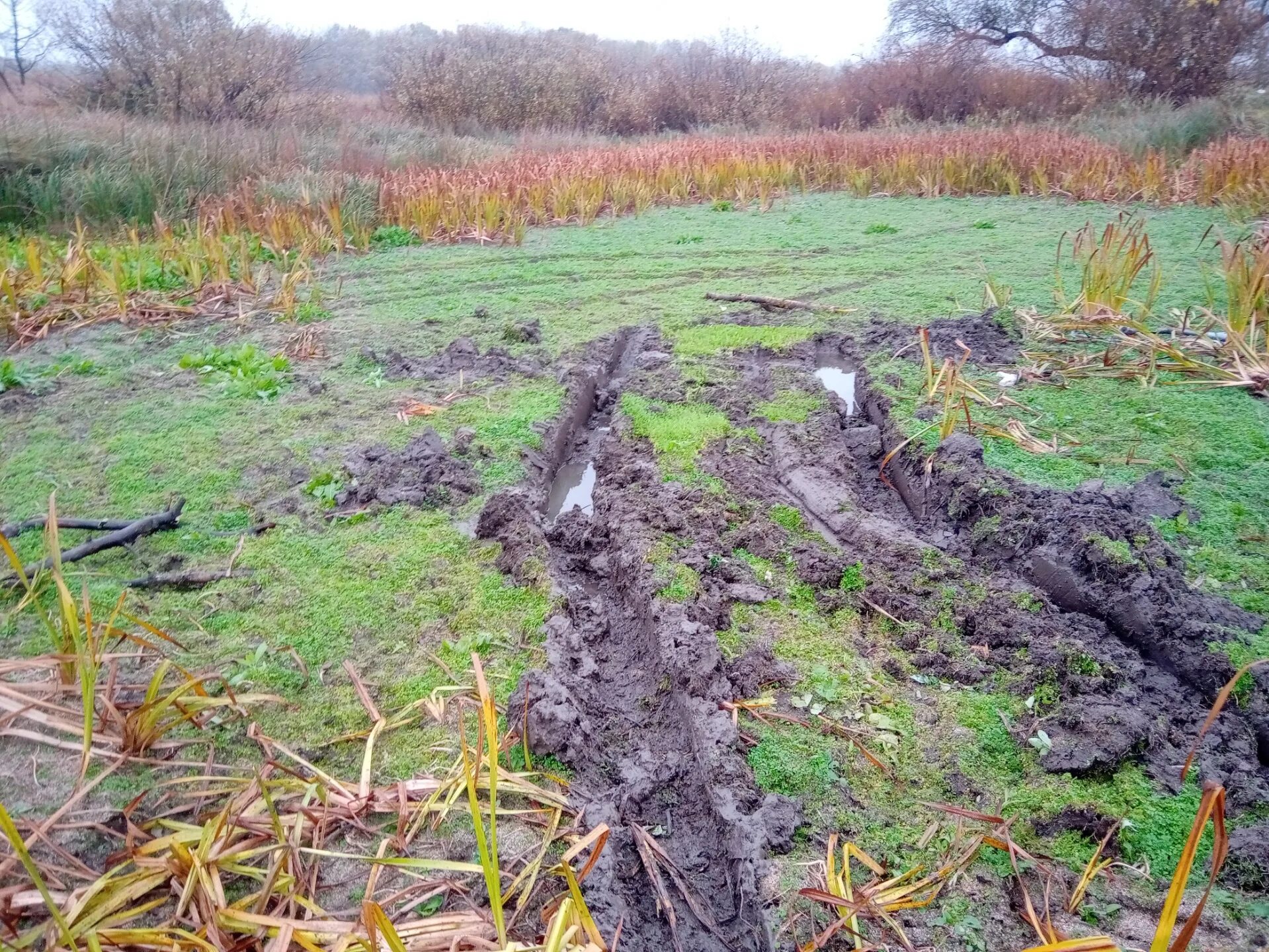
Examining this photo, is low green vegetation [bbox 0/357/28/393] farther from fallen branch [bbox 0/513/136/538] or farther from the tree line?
the tree line

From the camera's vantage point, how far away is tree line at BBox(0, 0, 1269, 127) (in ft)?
48.5

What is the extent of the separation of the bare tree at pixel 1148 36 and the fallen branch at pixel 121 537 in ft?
64.9

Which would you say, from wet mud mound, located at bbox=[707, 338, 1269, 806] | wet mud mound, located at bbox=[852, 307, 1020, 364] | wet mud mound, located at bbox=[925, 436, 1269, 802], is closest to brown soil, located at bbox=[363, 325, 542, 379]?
wet mud mound, located at bbox=[707, 338, 1269, 806]

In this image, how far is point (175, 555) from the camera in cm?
308

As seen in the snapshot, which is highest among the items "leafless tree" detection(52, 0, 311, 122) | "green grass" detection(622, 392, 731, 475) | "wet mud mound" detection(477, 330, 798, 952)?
"leafless tree" detection(52, 0, 311, 122)

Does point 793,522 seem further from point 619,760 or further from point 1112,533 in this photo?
point 619,760

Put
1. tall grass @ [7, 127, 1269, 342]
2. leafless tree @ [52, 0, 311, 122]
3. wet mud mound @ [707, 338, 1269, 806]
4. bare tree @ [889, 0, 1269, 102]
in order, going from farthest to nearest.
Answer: bare tree @ [889, 0, 1269, 102] < leafless tree @ [52, 0, 311, 122] < tall grass @ [7, 127, 1269, 342] < wet mud mound @ [707, 338, 1269, 806]

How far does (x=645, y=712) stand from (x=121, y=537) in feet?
7.43

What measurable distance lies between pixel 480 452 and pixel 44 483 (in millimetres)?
2034

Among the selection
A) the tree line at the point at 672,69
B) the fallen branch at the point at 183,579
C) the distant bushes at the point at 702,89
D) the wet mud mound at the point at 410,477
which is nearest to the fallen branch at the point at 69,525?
the fallen branch at the point at 183,579

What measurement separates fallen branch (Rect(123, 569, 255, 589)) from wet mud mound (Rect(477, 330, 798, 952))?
40.3 inches

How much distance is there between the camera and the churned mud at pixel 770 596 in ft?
6.72

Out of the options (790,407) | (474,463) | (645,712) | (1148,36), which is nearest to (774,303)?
(790,407)

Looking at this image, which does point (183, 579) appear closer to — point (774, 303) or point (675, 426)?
point (675, 426)
